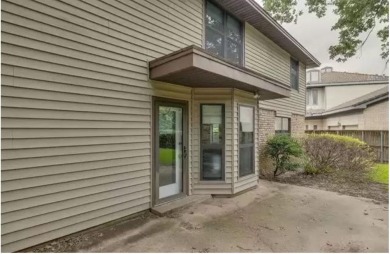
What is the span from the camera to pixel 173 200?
18.7 feet

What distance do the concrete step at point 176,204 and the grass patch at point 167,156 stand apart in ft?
2.69

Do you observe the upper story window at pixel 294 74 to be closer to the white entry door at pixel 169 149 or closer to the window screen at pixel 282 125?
the window screen at pixel 282 125

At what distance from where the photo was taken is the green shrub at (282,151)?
28.9 ft

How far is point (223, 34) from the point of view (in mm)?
7445

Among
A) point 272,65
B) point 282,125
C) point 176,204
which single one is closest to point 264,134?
point 282,125

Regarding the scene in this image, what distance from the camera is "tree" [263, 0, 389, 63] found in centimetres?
974

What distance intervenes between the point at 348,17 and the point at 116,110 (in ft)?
32.2

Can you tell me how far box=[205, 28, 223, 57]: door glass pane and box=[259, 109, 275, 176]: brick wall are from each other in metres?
3.06

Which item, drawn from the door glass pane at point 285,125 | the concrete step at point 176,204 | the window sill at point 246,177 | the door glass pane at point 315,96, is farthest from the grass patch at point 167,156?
the door glass pane at point 315,96

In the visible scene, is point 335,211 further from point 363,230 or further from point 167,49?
point 167,49

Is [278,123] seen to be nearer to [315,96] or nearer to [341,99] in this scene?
[341,99]

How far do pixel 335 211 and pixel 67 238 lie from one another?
196 inches

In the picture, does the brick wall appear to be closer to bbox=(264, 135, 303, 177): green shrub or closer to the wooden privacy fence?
bbox=(264, 135, 303, 177): green shrub

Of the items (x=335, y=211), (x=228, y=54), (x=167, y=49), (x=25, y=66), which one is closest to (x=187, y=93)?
(x=167, y=49)
